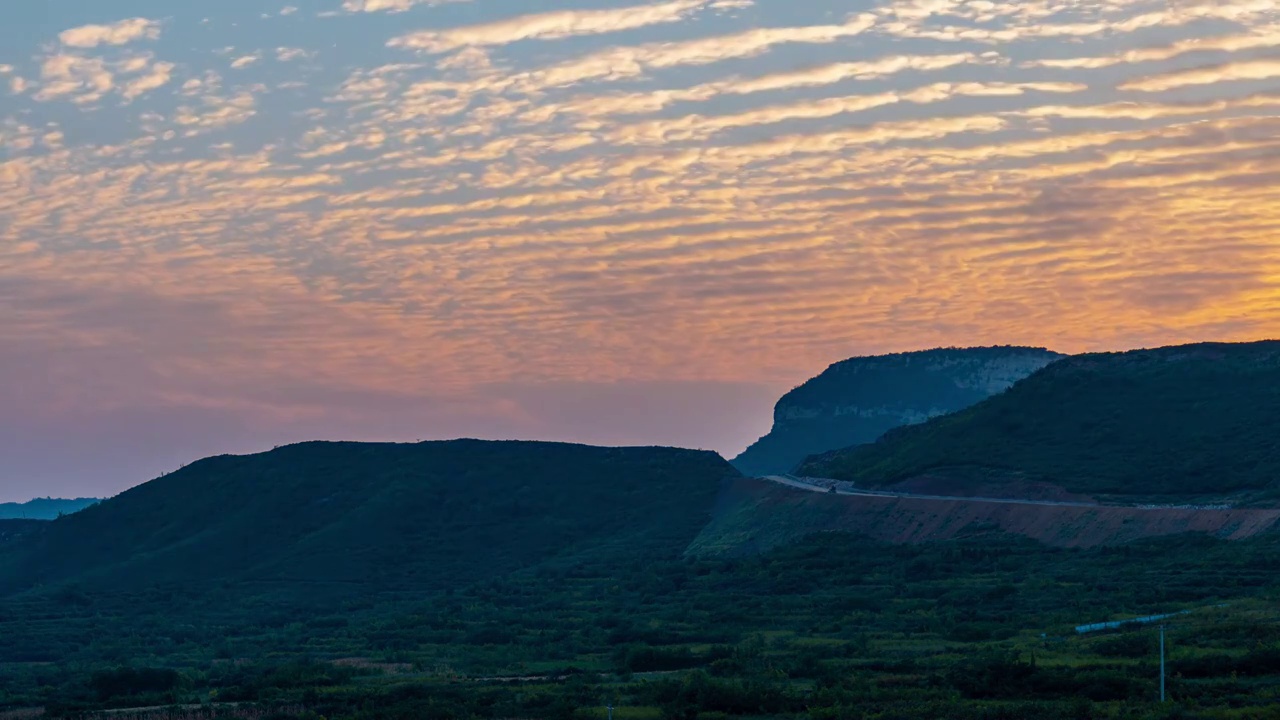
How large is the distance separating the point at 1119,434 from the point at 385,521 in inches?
2943

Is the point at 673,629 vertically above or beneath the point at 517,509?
beneath

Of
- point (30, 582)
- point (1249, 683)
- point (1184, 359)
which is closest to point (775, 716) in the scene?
point (1249, 683)

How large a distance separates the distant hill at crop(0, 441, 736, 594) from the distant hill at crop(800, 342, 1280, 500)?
73.4 feet

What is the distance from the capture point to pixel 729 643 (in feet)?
256

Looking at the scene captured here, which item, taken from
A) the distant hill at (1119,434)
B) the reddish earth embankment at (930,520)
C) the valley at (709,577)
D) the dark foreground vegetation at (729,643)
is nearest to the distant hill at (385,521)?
the valley at (709,577)

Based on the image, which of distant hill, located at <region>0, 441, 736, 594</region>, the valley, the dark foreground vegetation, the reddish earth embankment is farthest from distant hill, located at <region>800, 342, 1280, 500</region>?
distant hill, located at <region>0, 441, 736, 594</region>

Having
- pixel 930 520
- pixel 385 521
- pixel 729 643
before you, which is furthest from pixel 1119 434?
pixel 385 521

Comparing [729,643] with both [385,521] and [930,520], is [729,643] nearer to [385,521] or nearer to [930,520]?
[930,520]

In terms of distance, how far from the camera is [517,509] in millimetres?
174750

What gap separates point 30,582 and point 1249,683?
145 metres

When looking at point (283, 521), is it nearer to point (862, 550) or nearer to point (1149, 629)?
point (862, 550)

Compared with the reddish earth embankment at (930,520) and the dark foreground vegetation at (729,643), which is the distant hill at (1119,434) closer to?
the reddish earth embankment at (930,520)

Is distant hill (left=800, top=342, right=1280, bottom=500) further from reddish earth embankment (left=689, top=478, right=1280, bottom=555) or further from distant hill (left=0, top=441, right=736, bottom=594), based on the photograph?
distant hill (left=0, top=441, right=736, bottom=594)

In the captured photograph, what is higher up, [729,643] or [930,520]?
[930,520]
